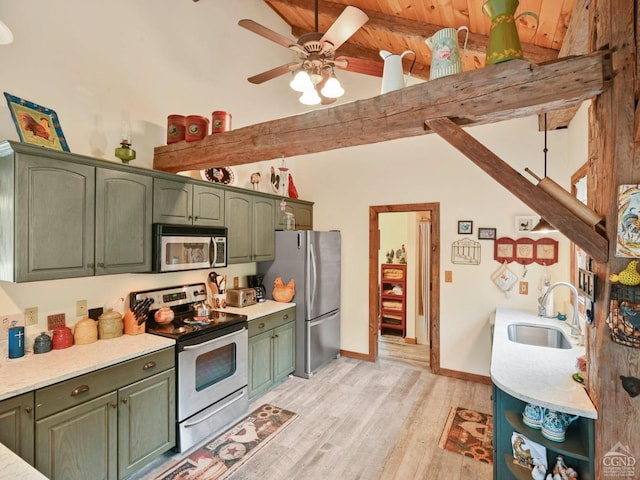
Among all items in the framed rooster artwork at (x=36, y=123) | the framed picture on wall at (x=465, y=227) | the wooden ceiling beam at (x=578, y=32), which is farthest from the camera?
the framed picture on wall at (x=465, y=227)

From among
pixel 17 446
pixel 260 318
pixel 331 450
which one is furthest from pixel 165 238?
pixel 331 450

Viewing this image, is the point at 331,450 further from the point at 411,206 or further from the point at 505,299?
the point at 411,206

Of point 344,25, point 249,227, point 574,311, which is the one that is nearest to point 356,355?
point 249,227

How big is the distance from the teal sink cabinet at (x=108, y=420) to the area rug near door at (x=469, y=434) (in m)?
2.11

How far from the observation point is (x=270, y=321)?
132 inches

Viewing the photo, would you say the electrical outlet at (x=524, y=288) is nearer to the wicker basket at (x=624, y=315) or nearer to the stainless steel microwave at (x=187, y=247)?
the wicker basket at (x=624, y=315)

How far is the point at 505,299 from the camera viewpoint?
11.5ft

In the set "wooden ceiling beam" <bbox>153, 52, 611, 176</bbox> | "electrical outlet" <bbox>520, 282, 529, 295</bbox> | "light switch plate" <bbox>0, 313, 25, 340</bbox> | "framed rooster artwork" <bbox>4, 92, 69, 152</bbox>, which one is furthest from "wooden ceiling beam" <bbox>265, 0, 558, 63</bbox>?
"light switch plate" <bbox>0, 313, 25, 340</bbox>

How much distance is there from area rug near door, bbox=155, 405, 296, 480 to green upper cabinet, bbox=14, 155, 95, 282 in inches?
58.6

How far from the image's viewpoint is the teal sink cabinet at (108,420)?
1.69 metres

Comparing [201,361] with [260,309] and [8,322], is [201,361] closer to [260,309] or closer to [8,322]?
[260,309]

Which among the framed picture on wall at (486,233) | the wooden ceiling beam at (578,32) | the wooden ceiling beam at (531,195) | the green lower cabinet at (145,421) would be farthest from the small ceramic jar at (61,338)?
the framed picture on wall at (486,233)

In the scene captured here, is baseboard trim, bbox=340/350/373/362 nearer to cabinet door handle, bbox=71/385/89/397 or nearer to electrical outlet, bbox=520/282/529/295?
electrical outlet, bbox=520/282/529/295

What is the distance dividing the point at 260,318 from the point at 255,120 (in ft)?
8.09
